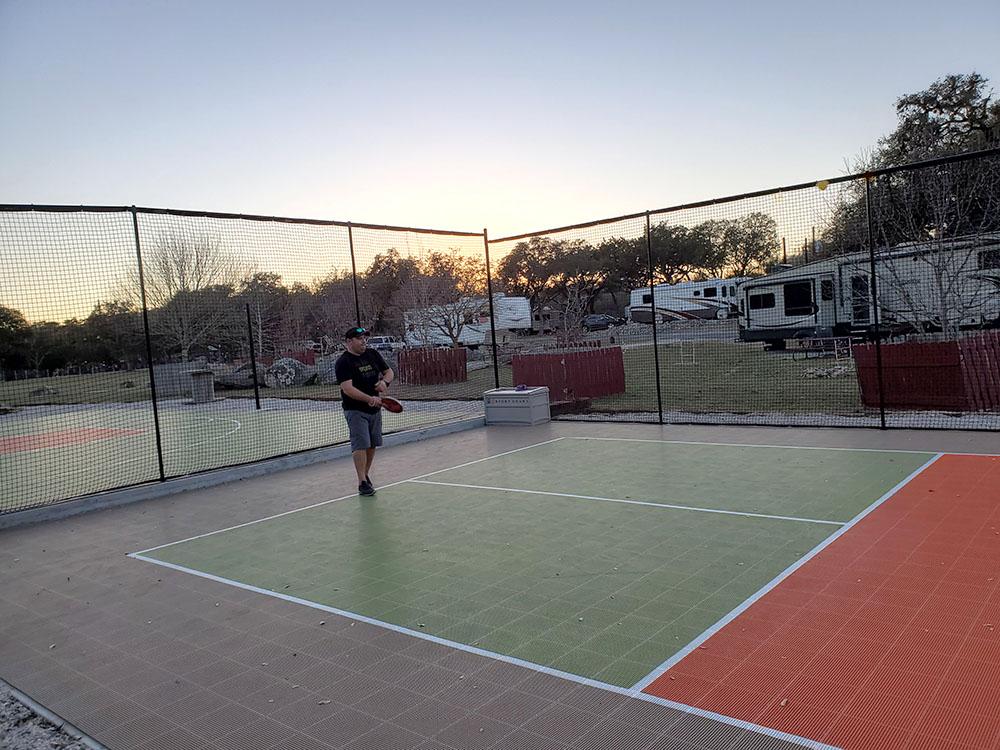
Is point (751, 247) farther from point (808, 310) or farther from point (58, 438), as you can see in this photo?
point (58, 438)

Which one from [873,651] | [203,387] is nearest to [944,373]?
[873,651]

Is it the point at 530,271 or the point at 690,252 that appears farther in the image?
the point at 530,271

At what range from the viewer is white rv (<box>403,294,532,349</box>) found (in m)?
30.2

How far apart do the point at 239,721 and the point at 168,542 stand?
12.2 ft

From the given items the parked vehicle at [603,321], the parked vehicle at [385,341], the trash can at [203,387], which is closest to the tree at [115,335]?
the trash can at [203,387]

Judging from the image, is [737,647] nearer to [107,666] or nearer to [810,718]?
[810,718]

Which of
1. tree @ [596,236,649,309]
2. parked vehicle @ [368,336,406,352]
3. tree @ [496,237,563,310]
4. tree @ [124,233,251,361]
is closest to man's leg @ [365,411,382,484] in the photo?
tree @ [124,233,251,361]

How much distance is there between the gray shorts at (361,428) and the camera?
7824mm

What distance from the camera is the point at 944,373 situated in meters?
10.6

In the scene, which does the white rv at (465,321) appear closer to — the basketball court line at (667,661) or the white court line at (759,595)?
the basketball court line at (667,661)

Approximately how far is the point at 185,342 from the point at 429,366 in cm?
762

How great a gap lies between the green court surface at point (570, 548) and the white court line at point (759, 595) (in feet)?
0.14

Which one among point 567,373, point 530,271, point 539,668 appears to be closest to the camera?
point 539,668

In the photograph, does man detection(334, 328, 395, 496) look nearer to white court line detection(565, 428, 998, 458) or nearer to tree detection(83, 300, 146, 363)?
white court line detection(565, 428, 998, 458)
